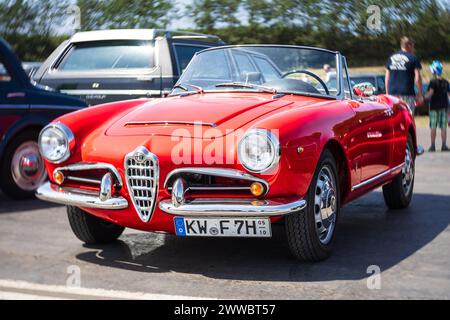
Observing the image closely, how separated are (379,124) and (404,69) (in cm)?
543

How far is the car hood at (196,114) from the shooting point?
195 inches

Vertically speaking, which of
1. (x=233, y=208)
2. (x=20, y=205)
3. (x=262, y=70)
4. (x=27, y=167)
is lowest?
(x=20, y=205)

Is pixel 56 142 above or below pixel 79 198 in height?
above

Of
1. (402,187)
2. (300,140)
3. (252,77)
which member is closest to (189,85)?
(252,77)

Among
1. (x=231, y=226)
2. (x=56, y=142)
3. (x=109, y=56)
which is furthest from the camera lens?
(x=109, y=56)

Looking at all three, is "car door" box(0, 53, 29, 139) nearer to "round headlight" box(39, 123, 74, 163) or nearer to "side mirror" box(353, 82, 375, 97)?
"round headlight" box(39, 123, 74, 163)

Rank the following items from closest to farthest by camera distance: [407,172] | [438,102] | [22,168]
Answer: [407,172]
[22,168]
[438,102]

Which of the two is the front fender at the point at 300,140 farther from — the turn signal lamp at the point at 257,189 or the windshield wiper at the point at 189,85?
the windshield wiper at the point at 189,85

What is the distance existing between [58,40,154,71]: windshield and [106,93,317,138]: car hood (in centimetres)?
388

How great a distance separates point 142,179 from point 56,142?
81 cm

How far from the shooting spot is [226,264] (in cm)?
510

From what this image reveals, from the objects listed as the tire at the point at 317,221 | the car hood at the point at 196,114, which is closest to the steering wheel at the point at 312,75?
the car hood at the point at 196,114

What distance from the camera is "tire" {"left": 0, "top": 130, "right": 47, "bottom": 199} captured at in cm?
786

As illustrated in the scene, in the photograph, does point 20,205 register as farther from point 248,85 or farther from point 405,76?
point 405,76
